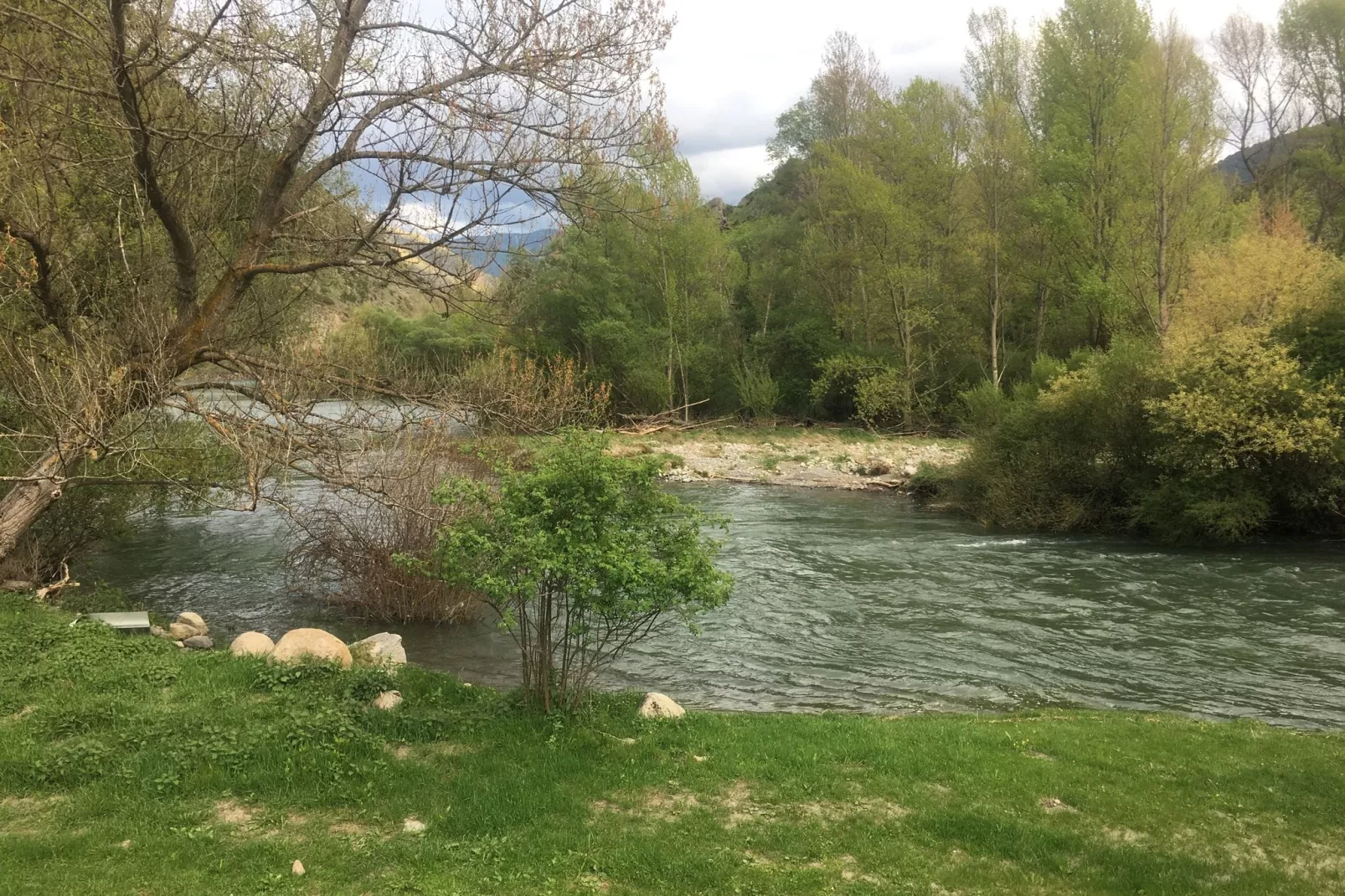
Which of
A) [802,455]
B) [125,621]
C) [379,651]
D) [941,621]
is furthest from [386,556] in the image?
[802,455]

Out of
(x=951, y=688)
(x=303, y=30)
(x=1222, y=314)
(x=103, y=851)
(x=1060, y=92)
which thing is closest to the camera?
(x=103, y=851)

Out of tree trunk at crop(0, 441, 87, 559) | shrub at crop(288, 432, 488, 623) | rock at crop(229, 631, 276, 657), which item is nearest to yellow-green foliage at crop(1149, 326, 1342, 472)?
shrub at crop(288, 432, 488, 623)

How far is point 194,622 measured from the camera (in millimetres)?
11844

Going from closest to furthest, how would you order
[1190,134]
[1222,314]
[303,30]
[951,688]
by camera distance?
1. [303,30]
2. [951,688]
3. [1222,314]
4. [1190,134]

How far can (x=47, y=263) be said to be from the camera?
9.96 meters

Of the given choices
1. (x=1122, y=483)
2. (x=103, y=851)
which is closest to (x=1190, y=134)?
(x=1122, y=483)

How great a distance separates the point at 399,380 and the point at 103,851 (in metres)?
5.92

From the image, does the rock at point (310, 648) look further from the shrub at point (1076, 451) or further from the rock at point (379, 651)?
the shrub at point (1076, 451)

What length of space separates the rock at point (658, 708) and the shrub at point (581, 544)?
0.94 metres

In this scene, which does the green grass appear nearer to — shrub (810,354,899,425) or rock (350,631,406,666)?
rock (350,631,406,666)

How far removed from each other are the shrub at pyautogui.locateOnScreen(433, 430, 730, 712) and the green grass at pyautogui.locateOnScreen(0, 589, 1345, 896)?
3.80 feet

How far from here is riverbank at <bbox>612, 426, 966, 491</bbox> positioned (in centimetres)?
3053

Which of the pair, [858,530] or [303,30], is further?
[858,530]

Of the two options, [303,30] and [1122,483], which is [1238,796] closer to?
[303,30]
